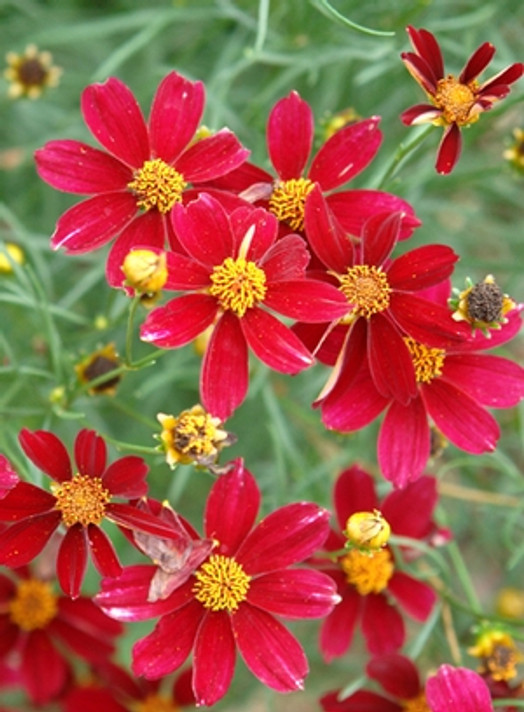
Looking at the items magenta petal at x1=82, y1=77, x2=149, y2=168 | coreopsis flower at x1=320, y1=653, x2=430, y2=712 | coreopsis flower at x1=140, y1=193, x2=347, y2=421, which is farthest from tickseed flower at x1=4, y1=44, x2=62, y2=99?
coreopsis flower at x1=320, y1=653, x2=430, y2=712

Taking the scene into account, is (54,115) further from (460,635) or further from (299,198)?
(460,635)

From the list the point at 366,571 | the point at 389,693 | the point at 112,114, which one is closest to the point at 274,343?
the point at 112,114

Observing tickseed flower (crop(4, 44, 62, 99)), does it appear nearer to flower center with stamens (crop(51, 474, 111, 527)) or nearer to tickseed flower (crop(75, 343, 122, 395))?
tickseed flower (crop(75, 343, 122, 395))

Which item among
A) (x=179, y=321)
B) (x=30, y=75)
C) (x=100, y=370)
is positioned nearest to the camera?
(x=179, y=321)

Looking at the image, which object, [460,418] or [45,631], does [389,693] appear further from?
[45,631]

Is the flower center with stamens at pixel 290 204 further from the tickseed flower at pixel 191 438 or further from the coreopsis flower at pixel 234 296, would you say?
the tickseed flower at pixel 191 438

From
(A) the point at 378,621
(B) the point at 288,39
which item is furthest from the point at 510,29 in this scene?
(A) the point at 378,621

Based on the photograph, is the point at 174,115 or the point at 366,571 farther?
the point at 366,571
